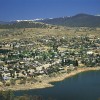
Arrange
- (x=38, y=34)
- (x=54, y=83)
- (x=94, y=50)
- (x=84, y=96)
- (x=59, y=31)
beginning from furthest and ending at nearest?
(x=59, y=31) → (x=38, y=34) → (x=94, y=50) → (x=54, y=83) → (x=84, y=96)

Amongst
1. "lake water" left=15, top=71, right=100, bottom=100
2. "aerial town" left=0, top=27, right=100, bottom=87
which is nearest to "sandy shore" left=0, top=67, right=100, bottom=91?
"aerial town" left=0, top=27, right=100, bottom=87

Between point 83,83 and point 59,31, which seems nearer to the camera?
point 83,83

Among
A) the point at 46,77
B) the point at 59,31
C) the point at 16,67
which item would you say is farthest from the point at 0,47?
the point at 59,31

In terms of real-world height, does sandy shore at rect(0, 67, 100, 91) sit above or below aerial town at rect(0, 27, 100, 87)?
below

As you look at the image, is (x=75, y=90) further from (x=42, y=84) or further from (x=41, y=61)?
(x=41, y=61)

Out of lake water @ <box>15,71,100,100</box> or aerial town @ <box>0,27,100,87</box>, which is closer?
lake water @ <box>15,71,100,100</box>

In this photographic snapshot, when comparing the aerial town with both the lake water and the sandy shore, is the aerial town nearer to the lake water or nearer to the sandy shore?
the sandy shore

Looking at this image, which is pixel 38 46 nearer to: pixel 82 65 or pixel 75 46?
pixel 75 46

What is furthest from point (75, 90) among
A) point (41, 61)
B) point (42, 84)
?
point (41, 61)
